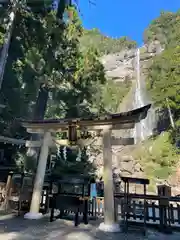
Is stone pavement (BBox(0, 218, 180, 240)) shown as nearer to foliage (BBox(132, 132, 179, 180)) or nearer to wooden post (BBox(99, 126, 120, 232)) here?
wooden post (BBox(99, 126, 120, 232))

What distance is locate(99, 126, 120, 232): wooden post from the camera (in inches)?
205

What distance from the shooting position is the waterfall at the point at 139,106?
84.4 ft

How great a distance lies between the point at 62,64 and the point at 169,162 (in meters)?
12.5

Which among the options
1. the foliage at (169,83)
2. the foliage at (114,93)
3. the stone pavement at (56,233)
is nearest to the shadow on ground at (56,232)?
the stone pavement at (56,233)

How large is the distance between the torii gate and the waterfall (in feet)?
61.6

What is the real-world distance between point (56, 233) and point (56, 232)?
86 millimetres

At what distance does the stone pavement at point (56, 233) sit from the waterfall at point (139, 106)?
19.9 m

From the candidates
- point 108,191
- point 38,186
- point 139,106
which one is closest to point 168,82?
point 139,106

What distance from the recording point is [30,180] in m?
7.69

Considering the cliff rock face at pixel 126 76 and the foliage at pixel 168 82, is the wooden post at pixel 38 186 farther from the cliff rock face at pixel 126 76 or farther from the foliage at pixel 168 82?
the foliage at pixel 168 82

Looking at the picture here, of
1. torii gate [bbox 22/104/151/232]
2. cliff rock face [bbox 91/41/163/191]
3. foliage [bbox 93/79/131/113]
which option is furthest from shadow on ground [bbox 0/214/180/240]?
foliage [bbox 93/79/131/113]

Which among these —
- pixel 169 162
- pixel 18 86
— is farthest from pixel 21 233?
pixel 169 162

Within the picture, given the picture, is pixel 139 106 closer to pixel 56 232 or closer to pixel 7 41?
pixel 7 41

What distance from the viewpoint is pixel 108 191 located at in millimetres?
5570
